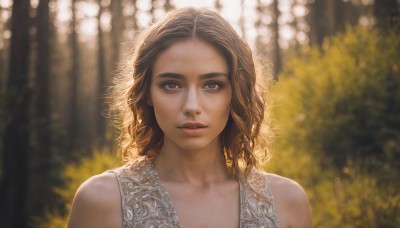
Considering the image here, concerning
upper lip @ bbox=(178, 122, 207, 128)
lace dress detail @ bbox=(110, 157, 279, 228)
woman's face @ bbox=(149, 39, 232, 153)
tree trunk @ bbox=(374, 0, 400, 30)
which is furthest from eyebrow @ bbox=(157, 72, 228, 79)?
tree trunk @ bbox=(374, 0, 400, 30)

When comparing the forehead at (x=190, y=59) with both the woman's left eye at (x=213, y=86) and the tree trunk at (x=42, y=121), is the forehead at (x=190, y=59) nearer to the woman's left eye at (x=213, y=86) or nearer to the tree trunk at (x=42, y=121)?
the woman's left eye at (x=213, y=86)

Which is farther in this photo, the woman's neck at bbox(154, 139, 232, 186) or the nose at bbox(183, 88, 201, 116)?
the woman's neck at bbox(154, 139, 232, 186)

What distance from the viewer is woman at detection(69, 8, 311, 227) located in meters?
2.46

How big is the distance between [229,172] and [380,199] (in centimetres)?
325

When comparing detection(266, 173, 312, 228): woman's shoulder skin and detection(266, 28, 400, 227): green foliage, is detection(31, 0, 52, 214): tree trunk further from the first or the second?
detection(266, 173, 312, 228): woman's shoulder skin

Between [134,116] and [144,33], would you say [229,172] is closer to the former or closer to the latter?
[134,116]

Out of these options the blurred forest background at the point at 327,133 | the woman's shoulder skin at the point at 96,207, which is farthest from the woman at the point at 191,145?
the blurred forest background at the point at 327,133

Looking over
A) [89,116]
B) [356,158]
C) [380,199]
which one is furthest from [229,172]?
[89,116]

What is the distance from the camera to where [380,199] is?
550 cm

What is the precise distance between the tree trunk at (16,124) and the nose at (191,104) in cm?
784

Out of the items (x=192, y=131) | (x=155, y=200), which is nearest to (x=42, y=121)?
(x=155, y=200)

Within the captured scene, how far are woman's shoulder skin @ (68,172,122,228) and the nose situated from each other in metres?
0.51

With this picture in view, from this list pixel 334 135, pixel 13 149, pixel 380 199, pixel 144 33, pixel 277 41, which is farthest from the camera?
pixel 277 41

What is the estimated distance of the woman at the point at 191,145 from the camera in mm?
2455
